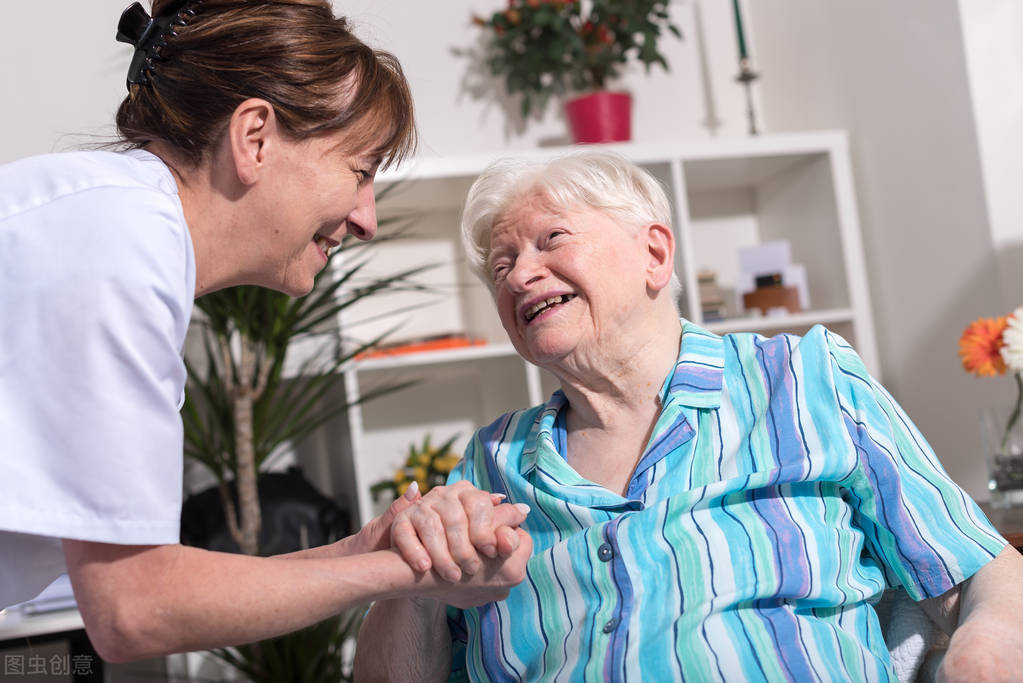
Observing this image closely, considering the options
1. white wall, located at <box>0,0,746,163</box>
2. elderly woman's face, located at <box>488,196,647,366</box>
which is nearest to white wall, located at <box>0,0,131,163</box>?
white wall, located at <box>0,0,746,163</box>

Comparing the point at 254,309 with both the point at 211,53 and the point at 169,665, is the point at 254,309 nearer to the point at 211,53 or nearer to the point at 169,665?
the point at 169,665

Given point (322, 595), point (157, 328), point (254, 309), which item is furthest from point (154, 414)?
point (254, 309)

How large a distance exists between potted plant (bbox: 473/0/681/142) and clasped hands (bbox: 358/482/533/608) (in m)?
2.40

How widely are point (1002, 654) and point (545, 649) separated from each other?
1.97 ft

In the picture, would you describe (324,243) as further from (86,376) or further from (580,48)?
(580,48)

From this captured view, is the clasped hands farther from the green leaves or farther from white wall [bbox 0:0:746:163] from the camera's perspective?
the green leaves

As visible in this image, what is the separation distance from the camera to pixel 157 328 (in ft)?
3.20

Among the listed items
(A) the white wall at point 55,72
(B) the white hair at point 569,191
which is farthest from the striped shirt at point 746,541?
(A) the white wall at point 55,72

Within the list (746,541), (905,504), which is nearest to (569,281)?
(746,541)

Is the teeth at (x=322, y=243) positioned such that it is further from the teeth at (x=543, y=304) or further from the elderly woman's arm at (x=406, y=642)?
the elderly woman's arm at (x=406, y=642)

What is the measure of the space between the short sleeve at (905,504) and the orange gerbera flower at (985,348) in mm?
861

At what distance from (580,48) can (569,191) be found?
75.8 inches

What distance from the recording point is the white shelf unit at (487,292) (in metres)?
3.27

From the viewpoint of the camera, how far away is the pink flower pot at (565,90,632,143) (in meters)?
3.46
